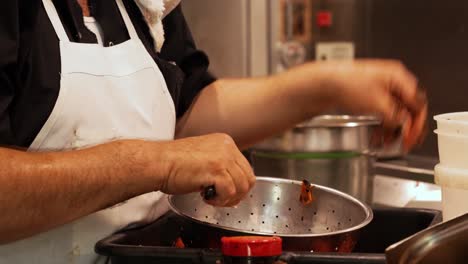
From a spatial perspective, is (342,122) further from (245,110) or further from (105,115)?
(105,115)

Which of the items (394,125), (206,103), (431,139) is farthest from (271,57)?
(394,125)

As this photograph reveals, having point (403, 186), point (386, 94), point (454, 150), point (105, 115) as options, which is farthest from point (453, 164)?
point (403, 186)

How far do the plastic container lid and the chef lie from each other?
0.47ft

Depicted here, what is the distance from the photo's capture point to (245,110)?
1.41 m

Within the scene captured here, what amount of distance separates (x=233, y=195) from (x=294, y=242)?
10 centimetres

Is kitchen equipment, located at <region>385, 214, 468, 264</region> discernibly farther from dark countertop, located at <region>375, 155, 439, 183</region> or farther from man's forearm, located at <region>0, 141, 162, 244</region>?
dark countertop, located at <region>375, 155, 439, 183</region>

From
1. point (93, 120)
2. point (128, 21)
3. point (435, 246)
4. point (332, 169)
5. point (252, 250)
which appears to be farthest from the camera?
point (332, 169)

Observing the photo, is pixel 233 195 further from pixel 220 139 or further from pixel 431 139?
pixel 431 139

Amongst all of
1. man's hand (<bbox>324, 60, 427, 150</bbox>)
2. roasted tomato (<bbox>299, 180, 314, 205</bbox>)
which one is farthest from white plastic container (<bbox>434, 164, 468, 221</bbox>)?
roasted tomato (<bbox>299, 180, 314, 205</bbox>)

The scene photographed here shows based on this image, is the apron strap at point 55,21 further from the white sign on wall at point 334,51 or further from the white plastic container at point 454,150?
the white sign on wall at point 334,51

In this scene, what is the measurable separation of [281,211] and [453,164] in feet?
0.97

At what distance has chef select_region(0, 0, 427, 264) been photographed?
0.94 meters

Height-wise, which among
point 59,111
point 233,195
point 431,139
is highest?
point 59,111

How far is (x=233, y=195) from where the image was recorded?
38.9 inches
